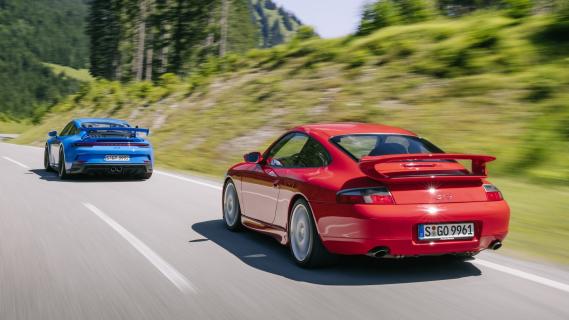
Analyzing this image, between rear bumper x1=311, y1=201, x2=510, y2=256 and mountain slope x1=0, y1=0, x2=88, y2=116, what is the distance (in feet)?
409

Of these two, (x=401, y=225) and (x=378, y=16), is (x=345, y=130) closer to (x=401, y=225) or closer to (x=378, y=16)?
(x=401, y=225)

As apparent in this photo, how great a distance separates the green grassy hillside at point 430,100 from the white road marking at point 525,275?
75 cm

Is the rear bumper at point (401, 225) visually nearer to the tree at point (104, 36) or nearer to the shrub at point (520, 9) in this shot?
the shrub at point (520, 9)

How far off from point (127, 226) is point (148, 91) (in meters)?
28.0

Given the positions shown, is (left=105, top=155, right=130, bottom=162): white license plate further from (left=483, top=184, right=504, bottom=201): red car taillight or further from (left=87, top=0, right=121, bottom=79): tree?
(left=87, top=0, right=121, bottom=79): tree

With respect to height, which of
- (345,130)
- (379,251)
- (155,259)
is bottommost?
(155,259)

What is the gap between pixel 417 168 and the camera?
527 centimetres

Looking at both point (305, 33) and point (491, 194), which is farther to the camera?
point (305, 33)

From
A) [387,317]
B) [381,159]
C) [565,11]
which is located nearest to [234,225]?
[381,159]

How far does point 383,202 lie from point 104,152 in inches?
378

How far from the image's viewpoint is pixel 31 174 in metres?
14.8

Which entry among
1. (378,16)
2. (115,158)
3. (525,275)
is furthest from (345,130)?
(378,16)

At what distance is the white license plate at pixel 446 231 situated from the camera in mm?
5090

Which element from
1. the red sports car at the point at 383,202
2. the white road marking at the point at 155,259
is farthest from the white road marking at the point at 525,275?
the white road marking at the point at 155,259
